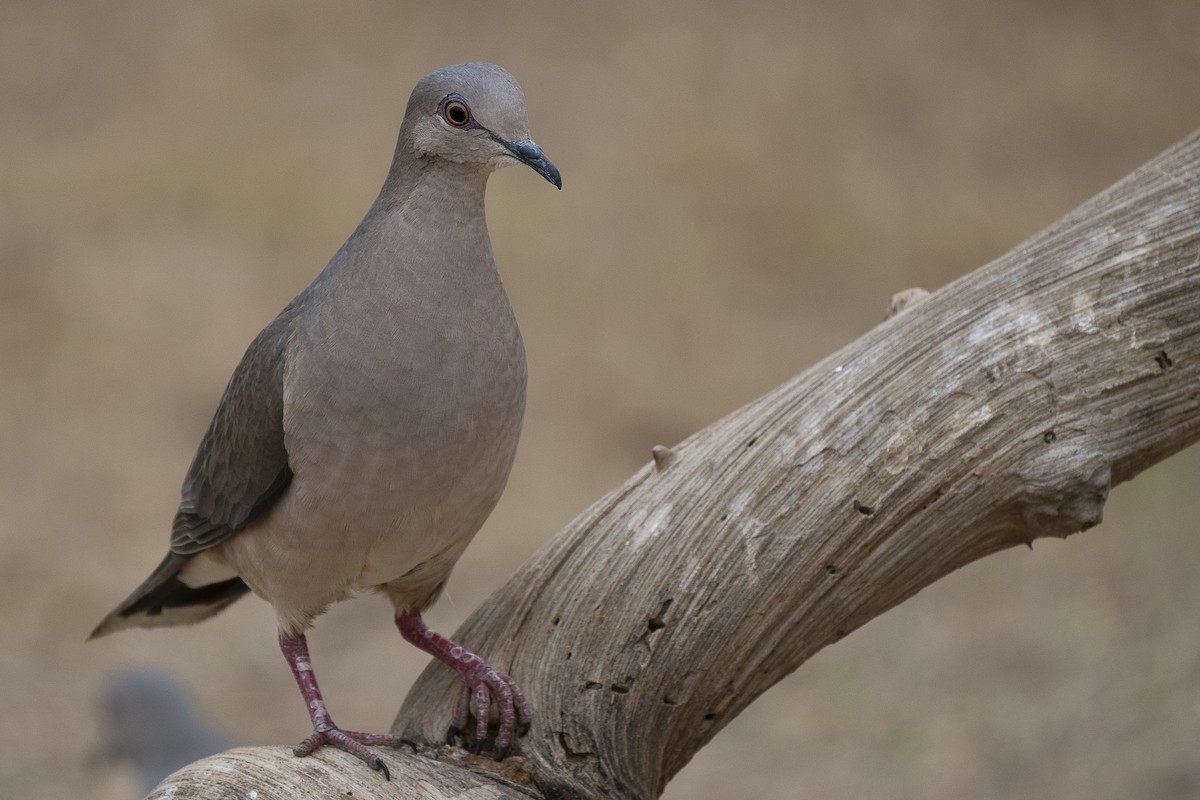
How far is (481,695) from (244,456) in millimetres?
887

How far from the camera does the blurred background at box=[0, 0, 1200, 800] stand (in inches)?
270

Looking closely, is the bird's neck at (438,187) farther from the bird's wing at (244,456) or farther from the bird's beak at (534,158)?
the bird's wing at (244,456)

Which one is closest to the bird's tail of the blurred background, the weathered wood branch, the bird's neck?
the weathered wood branch

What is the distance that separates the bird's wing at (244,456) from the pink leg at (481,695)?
0.63 m

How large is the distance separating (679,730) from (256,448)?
1.34 m

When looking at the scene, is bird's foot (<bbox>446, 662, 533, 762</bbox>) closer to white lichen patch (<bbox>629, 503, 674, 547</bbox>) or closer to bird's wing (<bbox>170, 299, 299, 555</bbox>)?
white lichen patch (<bbox>629, 503, 674, 547</bbox>)

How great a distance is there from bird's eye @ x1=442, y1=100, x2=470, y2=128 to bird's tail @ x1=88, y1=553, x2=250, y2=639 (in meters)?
1.71

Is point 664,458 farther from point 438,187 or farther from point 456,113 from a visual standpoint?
point 456,113

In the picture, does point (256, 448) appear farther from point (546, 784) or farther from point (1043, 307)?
point (1043, 307)

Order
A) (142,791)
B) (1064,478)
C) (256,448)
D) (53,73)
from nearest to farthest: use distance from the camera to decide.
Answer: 1. (1064,478)
2. (256,448)
3. (142,791)
4. (53,73)

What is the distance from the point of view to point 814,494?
3.20m

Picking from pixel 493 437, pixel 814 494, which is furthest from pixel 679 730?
pixel 493 437

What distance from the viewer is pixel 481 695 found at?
3.29 meters

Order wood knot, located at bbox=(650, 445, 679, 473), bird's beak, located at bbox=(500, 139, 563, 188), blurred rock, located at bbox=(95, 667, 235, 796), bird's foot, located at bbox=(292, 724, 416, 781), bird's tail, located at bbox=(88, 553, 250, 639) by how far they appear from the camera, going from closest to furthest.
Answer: bird's beak, located at bbox=(500, 139, 563, 188) → bird's foot, located at bbox=(292, 724, 416, 781) → wood knot, located at bbox=(650, 445, 679, 473) → bird's tail, located at bbox=(88, 553, 250, 639) → blurred rock, located at bbox=(95, 667, 235, 796)
